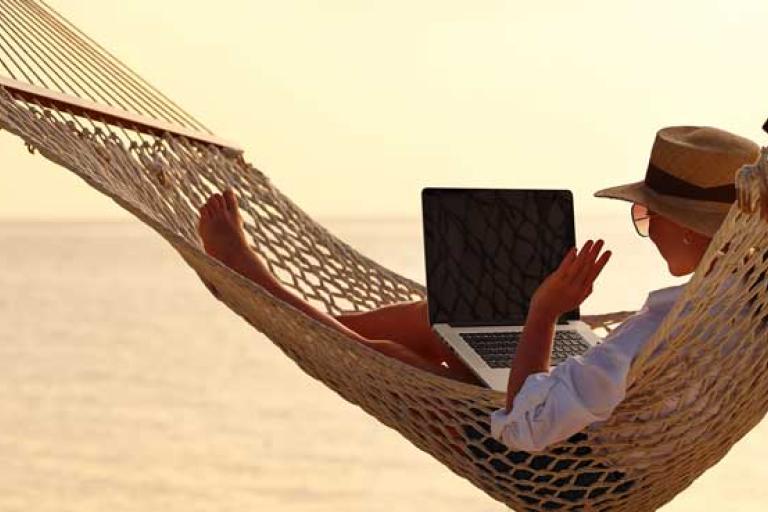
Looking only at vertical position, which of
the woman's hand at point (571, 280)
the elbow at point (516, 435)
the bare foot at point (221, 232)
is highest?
the bare foot at point (221, 232)

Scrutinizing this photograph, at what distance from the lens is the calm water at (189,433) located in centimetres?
290

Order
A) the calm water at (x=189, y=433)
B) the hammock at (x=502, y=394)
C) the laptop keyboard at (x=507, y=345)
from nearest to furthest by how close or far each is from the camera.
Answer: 1. the hammock at (x=502, y=394)
2. the laptop keyboard at (x=507, y=345)
3. the calm water at (x=189, y=433)

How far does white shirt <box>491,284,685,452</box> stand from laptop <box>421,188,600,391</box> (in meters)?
0.42

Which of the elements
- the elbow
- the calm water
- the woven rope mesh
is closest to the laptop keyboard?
the woven rope mesh

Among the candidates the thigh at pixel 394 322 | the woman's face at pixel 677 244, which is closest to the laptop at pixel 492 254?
the thigh at pixel 394 322

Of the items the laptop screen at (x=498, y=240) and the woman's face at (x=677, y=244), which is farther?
the laptop screen at (x=498, y=240)

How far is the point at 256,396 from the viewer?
Result: 4.04 meters

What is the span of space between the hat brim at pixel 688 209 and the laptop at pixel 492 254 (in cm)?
44

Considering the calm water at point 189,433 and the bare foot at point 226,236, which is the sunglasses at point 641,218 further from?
the calm water at point 189,433

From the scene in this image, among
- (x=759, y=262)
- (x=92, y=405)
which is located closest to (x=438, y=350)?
(x=759, y=262)

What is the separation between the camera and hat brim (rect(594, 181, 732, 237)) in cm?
152

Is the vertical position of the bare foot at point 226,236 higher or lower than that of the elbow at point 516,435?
higher

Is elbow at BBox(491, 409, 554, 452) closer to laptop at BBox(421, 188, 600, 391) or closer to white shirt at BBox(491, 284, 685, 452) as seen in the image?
white shirt at BBox(491, 284, 685, 452)

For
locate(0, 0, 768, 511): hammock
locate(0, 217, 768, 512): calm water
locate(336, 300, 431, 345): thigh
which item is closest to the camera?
locate(0, 0, 768, 511): hammock
